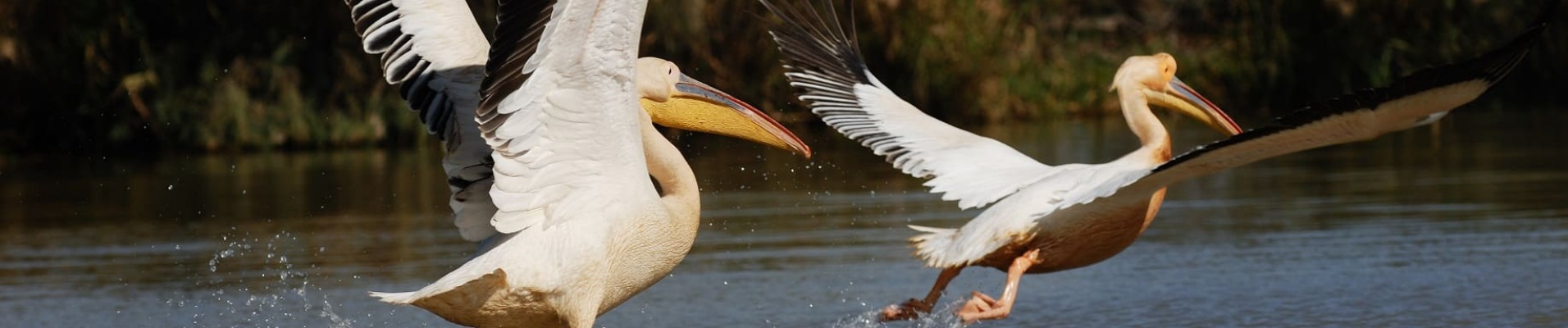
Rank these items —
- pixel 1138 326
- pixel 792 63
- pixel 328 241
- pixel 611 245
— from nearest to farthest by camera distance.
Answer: pixel 611 245 → pixel 1138 326 → pixel 792 63 → pixel 328 241

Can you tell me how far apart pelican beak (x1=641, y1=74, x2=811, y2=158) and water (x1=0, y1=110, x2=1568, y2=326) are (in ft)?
2.67

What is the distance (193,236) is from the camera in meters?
9.77

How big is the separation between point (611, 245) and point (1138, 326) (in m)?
1.79

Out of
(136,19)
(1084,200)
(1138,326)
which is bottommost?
(1138,326)

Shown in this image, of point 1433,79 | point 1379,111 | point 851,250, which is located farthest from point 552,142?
point 851,250

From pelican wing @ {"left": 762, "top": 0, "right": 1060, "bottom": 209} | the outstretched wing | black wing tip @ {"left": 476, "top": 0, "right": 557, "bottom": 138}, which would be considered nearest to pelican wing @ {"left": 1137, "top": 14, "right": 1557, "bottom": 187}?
pelican wing @ {"left": 762, "top": 0, "right": 1060, "bottom": 209}

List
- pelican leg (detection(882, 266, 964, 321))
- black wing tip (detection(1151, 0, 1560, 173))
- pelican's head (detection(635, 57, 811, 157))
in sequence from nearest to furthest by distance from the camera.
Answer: black wing tip (detection(1151, 0, 1560, 173))
pelican's head (detection(635, 57, 811, 157))
pelican leg (detection(882, 266, 964, 321))

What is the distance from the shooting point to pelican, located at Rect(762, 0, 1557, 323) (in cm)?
461

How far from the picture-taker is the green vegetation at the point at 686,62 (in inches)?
679

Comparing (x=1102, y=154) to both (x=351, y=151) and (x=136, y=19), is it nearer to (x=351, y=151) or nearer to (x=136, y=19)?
(x=351, y=151)

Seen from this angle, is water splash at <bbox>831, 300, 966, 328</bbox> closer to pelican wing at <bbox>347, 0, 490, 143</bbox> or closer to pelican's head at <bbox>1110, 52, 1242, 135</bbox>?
pelican's head at <bbox>1110, 52, 1242, 135</bbox>

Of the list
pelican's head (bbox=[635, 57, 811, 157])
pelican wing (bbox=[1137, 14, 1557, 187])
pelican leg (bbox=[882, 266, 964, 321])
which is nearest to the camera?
pelican wing (bbox=[1137, 14, 1557, 187])

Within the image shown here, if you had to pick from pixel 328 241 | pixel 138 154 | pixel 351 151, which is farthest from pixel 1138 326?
pixel 138 154

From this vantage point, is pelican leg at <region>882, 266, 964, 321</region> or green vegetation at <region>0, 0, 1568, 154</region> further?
green vegetation at <region>0, 0, 1568, 154</region>
